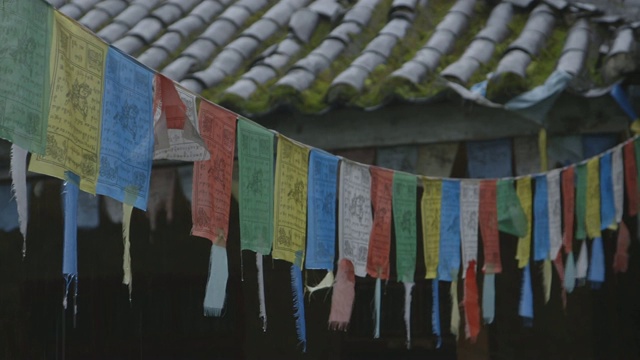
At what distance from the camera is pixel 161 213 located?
8102mm

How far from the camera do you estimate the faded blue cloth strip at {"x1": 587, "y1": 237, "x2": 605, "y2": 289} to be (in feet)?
25.3

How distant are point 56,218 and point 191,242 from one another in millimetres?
1142

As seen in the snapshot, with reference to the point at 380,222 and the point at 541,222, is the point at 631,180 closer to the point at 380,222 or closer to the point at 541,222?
the point at 541,222

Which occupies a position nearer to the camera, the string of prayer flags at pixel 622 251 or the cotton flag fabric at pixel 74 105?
the cotton flag fabric at pixel 74 105

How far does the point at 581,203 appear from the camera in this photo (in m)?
7.62

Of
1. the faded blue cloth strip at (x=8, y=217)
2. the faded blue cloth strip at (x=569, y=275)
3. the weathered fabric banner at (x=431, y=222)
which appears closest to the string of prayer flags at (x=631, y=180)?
the faded blue cloth strip at (x=569, y=275)

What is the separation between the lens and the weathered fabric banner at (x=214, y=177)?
5074 mm

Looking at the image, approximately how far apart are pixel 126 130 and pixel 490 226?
337cm

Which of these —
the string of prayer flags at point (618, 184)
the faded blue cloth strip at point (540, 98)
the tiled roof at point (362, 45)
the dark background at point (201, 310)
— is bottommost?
the dark background at point (201, 310)

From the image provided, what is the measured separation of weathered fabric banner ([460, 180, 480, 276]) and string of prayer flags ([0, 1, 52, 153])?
3.62 m

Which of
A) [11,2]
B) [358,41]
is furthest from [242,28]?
[11,2]

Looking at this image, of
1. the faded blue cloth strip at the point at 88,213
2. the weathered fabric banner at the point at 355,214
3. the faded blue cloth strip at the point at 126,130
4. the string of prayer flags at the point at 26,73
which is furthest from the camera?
the faded blue cloth strip at the point at 88,213

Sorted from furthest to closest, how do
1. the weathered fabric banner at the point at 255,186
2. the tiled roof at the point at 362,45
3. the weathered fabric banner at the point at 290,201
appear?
the tiled roof at the point at 362,45 < the weathered fabric banner at the point at 290,201 < the weathered fabric banner at the point at 255,186

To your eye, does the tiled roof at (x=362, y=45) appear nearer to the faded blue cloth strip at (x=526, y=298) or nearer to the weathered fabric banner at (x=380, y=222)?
the weathered fabric banner at (x=380, y=222)
